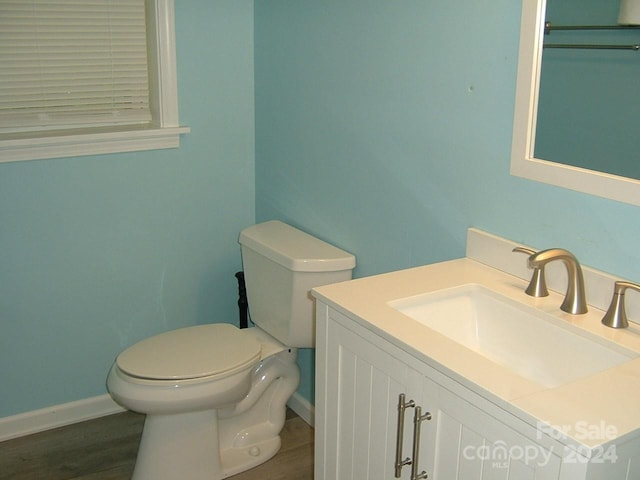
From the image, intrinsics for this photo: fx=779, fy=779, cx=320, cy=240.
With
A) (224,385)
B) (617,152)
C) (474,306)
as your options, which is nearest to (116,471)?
(224,385)

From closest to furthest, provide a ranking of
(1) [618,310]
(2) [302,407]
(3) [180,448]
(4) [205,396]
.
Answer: (1) [618,310] → (4) [205,396] → (3) [180,448] → (2) [302,407]

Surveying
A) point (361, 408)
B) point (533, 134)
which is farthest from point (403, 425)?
point (533, 134)

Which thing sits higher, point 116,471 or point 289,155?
point 289,155

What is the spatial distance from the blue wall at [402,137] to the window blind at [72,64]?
1.49ft

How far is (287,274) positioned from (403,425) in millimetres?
926

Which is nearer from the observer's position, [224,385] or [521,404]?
[521,404]

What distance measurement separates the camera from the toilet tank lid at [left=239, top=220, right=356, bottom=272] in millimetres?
2410

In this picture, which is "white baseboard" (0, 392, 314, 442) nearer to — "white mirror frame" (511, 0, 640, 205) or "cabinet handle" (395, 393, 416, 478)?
"cabinet handle" (395, 393, 416, 478)

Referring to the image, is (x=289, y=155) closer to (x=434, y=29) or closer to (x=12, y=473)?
(x=434, y=29)

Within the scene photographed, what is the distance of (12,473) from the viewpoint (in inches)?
101

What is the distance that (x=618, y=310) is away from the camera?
1581 millimetres

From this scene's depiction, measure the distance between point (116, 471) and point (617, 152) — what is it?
1.87 m

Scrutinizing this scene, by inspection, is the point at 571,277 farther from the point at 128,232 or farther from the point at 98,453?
the point at 98,453

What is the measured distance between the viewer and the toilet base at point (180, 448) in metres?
2.42
